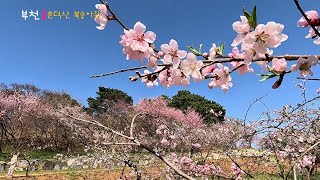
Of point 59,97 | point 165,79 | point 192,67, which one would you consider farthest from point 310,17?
point 59,97

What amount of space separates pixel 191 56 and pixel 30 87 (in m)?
49.3

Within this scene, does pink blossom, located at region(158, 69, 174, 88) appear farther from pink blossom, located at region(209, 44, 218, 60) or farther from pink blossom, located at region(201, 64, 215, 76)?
pink blossom, located at region(209, 44, 218, 60)

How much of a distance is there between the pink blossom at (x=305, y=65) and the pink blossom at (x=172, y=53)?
52cm

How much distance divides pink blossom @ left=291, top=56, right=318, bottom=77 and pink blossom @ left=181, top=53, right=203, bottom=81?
1.36 feet

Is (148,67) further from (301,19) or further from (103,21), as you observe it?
(301,19)

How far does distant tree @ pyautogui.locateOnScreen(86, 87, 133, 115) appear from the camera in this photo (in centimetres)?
4462

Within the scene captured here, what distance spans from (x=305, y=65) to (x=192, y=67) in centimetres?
50

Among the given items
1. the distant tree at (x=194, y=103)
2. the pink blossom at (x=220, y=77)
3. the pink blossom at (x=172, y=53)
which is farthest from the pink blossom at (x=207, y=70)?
the distant tree at (x=194, y=103)

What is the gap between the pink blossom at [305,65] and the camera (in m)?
1.32

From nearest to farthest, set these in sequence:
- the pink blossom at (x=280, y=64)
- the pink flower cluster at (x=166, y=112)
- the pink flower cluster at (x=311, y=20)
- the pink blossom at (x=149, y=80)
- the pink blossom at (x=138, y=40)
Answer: the pink flower cluster at (x=311, y=20) < the pink blossom at (x=280, y=64) < the pink blossom at (x=138, y=40) < the pink blossom at (x=149, y=80) < the pink flower cluster at (x=166, y=112)

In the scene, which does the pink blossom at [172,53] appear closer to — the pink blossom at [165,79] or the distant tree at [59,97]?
the pink blossom at [165,79]

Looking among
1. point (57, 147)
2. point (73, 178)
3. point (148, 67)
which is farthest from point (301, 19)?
point (57, 147)

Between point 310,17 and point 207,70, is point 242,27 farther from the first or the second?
point 207,70

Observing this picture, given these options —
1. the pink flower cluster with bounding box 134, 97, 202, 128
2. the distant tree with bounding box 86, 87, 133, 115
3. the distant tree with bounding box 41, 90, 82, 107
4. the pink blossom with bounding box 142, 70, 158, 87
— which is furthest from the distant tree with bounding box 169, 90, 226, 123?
the pink blossom with bounding box 142, 70, 158, 87
